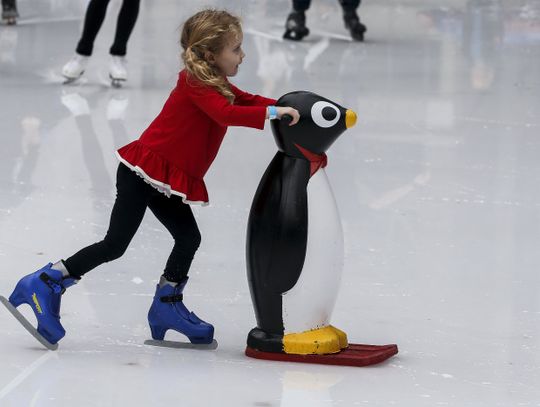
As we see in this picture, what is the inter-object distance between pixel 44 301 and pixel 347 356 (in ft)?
2.98

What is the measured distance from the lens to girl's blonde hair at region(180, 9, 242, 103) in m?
3.89

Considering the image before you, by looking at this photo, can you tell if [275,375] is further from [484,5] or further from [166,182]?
[484,5]

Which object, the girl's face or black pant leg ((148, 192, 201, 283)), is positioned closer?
the girl's face

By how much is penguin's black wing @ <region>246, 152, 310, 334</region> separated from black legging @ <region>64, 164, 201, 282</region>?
21cm

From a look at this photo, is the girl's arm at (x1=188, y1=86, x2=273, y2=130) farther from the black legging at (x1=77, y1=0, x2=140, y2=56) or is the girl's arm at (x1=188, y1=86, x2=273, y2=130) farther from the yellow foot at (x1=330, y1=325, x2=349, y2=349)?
the black legging at (x1=77, y1=0, x2=140, y2=56)

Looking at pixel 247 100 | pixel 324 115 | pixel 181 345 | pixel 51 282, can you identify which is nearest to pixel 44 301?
pixel 51 282

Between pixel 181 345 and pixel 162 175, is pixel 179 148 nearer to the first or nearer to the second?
pixel 162 175

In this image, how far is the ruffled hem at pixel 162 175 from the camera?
12.9 feet

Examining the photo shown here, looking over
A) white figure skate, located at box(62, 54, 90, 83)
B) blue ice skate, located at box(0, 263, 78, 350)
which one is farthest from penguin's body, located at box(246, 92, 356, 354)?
white figure skate, located at box(62, 54, 90, 83)

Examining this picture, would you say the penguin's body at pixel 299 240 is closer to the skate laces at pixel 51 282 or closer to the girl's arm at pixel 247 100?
the girl's arm at pixel 247 100

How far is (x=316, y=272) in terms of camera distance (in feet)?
13.0

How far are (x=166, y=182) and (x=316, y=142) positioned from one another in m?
0.46

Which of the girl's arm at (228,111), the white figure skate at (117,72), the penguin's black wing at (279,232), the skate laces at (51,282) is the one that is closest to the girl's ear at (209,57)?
the girl's arm at (228,111)

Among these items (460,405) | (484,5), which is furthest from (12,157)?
(484,5)
